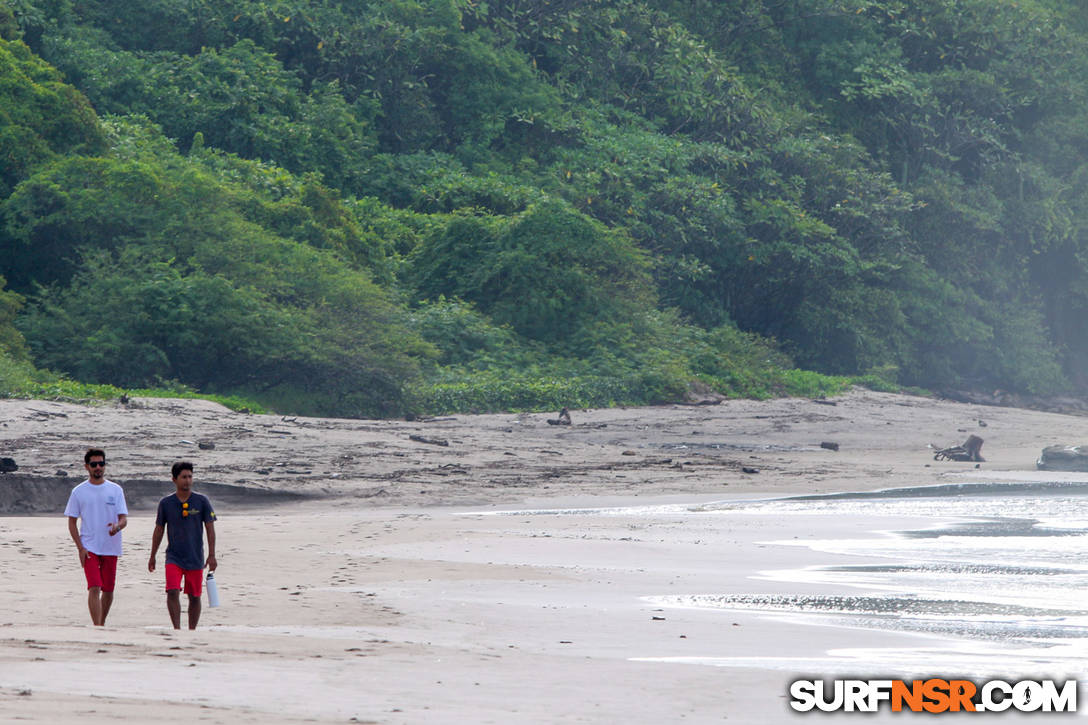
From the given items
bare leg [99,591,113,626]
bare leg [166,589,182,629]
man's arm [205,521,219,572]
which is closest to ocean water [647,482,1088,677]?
man's arm [205,521,219,572]

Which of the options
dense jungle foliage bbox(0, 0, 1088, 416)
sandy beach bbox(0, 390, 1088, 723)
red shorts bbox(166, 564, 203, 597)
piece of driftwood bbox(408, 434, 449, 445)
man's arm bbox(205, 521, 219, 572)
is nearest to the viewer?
sandy beach bbox(0, 390, 1088, 723)

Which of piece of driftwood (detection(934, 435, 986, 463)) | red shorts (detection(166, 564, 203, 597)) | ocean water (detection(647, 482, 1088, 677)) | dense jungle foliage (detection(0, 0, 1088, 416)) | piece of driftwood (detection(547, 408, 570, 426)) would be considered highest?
dense jungle foliage (detection(0, 0, 1088, 416))

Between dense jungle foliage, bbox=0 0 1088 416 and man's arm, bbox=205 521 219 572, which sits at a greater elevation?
dense jungle foliage, bbox=0 0 1088 416

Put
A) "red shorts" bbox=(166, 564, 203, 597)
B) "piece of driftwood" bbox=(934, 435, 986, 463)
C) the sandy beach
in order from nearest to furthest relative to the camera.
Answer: the sandy beach → "red shorts" bbox=(166, 564, 203, 597) → "piece of driftwood" bbox=(934, 435, 986, 463)

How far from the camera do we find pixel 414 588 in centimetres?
912

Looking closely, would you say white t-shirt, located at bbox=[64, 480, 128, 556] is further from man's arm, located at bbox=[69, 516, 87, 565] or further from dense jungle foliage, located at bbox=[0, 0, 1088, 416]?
dense jungle foliage, located at bbox=[0, 0, 1088, 416]

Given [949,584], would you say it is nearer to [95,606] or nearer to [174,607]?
[174,607]

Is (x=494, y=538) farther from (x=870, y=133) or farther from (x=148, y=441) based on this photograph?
(x=870, y=133)

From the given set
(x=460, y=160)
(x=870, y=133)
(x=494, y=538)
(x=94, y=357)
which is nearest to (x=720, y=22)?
(x=870, y=133)

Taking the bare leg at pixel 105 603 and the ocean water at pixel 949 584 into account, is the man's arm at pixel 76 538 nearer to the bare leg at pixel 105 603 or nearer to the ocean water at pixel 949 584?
the bare leg at pixel 105 603

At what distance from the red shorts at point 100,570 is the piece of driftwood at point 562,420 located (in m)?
14.2

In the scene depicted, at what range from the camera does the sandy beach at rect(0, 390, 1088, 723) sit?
548 centimetres

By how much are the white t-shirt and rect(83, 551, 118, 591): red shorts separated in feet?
0.11

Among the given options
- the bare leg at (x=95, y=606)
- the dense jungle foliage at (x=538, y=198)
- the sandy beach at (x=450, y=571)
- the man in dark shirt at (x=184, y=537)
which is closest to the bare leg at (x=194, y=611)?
the man in dark shirt at (x=184, y=537)
